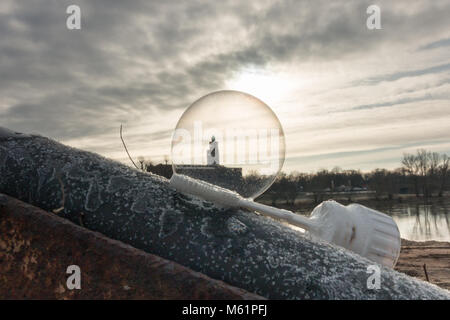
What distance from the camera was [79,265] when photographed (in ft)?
4.14

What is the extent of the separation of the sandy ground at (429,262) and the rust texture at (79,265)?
5551 millimetres

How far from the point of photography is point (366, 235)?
168cm

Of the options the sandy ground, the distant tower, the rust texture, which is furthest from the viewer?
the sandy ground

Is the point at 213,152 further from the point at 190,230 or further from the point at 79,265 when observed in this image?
the point at 79,265

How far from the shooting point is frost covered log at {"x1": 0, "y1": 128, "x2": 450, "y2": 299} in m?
1.27

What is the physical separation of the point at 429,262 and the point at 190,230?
8.34 metres

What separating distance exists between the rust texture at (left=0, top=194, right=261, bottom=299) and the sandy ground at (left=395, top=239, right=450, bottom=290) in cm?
555

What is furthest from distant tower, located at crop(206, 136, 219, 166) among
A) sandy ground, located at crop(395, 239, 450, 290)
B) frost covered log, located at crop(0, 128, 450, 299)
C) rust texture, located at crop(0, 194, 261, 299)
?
sandy ground, located at crop(395, 239, 450, 290)

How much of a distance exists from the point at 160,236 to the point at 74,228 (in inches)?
11.4

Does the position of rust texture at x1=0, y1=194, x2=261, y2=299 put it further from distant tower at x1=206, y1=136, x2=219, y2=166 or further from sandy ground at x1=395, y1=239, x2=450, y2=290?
sandy ground at x1=395, y1=239, x2=450, y2=290

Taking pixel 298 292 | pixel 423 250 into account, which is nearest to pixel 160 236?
pixel 298 292

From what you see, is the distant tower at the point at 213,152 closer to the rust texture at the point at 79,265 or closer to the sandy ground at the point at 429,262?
the rust texture at the point at 79,265

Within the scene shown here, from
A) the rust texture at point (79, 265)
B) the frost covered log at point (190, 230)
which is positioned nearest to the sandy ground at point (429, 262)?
the frost covered log at point (190, 230)
